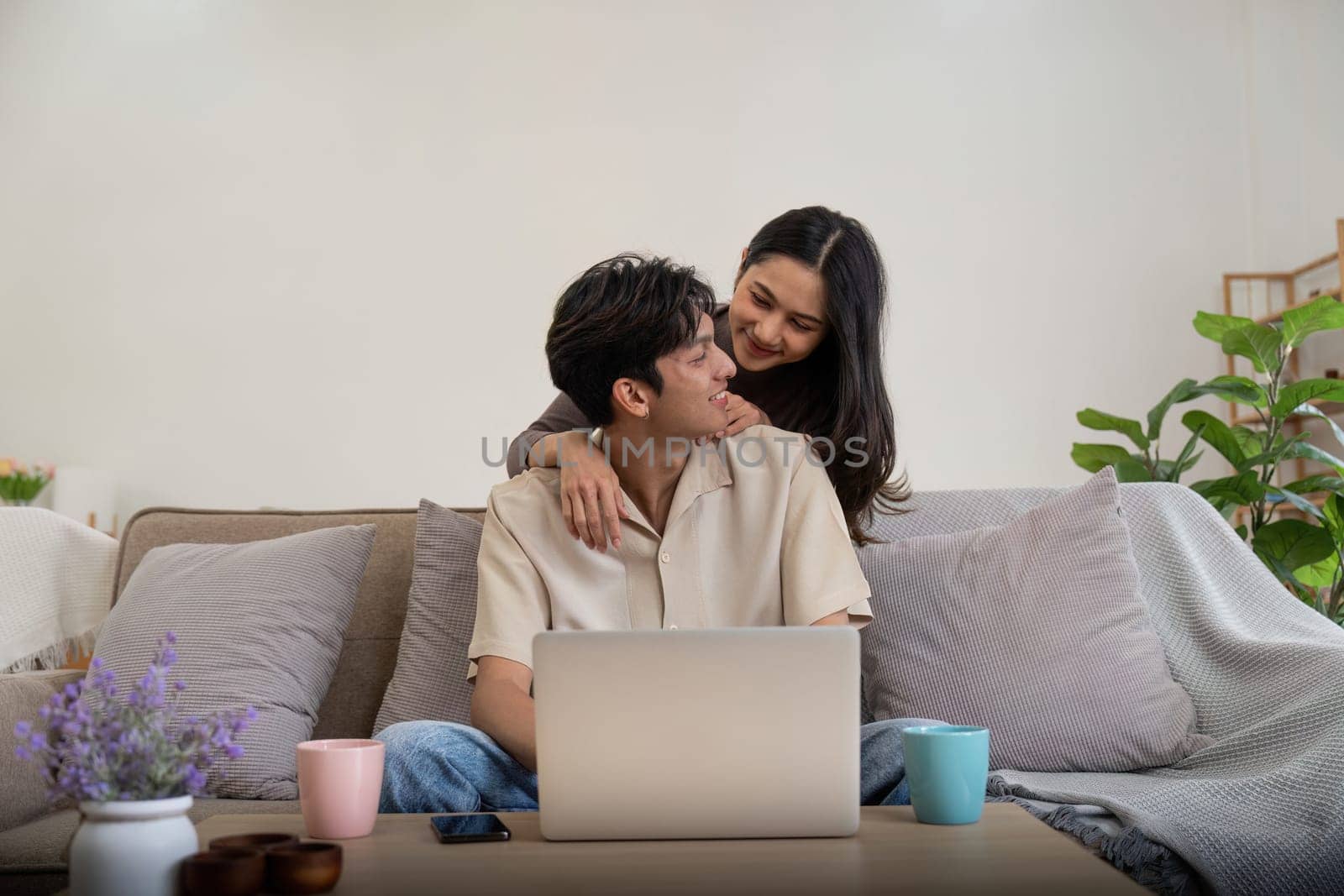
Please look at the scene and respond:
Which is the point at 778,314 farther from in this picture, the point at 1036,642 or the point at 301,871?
the point at 301,871

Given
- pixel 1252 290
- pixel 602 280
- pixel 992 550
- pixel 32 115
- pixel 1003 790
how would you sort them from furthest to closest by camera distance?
pixel 32 115
pixel 1252 290
pixel 992 550
pixel 602 280
pixel 1003 790

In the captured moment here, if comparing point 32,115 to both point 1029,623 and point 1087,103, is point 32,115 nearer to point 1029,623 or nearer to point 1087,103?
point 1087,103

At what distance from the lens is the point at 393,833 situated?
1055 mm

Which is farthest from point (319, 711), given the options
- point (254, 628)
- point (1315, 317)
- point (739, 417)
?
point (1315, 317)

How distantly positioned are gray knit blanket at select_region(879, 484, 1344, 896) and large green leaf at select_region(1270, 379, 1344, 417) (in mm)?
875

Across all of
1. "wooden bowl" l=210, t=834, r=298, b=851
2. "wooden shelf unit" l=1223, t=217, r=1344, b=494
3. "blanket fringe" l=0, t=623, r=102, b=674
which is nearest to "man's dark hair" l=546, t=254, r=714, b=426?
"wooden bowl" l=210, t=834, r=298, b=851

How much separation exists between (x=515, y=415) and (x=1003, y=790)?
11.3 ft

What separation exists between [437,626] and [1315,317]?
2291 millimetres

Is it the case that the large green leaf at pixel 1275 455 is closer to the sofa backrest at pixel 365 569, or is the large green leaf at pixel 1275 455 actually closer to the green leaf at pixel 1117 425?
the green leaf at pixel 1117 425

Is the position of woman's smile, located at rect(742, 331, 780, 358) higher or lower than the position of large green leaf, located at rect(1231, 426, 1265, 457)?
higher

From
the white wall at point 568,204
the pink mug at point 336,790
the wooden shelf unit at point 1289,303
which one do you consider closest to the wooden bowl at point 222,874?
the pink mug at point 336,790

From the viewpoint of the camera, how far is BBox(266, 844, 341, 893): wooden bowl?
0.81m

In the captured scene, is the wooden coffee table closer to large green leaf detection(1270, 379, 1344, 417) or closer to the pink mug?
the pink mug

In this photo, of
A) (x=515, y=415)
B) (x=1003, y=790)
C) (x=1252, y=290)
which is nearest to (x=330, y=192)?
(x=515, y=415)
